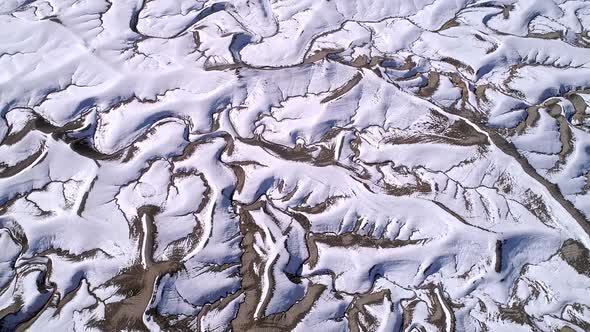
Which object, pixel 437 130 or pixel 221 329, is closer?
pixel 221 329

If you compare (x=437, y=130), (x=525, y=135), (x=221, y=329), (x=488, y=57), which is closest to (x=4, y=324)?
(x=221, y=329)

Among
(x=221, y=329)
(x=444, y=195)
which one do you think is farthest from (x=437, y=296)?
(x=221, y=329)

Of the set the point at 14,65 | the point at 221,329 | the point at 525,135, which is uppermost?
the point at 14,65

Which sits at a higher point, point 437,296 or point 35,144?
point 35,144

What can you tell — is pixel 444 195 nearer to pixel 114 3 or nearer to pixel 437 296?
pixel 437 296

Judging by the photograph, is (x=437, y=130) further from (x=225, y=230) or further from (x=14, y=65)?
(x=14, y=65)

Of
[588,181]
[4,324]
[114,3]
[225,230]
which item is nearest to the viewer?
[4,324]

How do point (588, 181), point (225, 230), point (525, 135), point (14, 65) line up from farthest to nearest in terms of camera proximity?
point (14, 65)
point (525, 135)
point (588, 181)
point (225, 230)
